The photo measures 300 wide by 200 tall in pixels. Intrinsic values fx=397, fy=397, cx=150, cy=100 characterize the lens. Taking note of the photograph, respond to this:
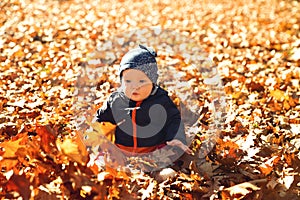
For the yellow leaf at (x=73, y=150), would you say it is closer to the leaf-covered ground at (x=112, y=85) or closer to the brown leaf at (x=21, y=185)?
the leaf-covered ground at (x=112, y=85)

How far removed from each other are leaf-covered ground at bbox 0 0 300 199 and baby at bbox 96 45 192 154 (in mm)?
291

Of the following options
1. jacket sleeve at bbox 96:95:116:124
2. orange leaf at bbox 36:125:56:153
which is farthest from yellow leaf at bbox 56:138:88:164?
jacket sleeve at bbox 96:95:116:124

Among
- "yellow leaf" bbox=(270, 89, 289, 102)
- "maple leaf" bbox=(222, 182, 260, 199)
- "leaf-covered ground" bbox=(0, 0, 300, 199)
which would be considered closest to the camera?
"leaf-covered ground" bbox=(0, 0, 300, 199)

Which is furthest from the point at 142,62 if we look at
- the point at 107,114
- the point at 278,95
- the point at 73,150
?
the point at 278,95

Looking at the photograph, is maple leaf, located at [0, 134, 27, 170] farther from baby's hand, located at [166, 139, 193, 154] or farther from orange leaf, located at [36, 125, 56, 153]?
baby's hand, located at [166, 139, 193, 154]

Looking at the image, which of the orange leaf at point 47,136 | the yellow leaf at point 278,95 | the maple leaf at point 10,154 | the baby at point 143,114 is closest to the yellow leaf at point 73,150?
the orange leaf at point 47,136

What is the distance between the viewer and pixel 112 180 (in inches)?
95.0


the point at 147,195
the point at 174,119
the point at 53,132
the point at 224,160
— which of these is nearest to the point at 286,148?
the point at 224,160

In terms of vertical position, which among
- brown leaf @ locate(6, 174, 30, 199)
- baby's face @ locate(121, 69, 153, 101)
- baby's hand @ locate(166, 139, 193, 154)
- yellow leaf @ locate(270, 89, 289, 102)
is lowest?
yellow leaf @ locate(270, 89, 289, 102)

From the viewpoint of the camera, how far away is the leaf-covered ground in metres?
2.35

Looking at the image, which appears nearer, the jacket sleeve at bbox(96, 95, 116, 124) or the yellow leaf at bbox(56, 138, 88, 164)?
the yellow leaf at bbox(56, 138, 88, 164)

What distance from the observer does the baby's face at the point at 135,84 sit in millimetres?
3027

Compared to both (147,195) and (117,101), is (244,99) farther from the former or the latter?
(147,195)

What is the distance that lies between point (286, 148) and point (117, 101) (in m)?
1.41
